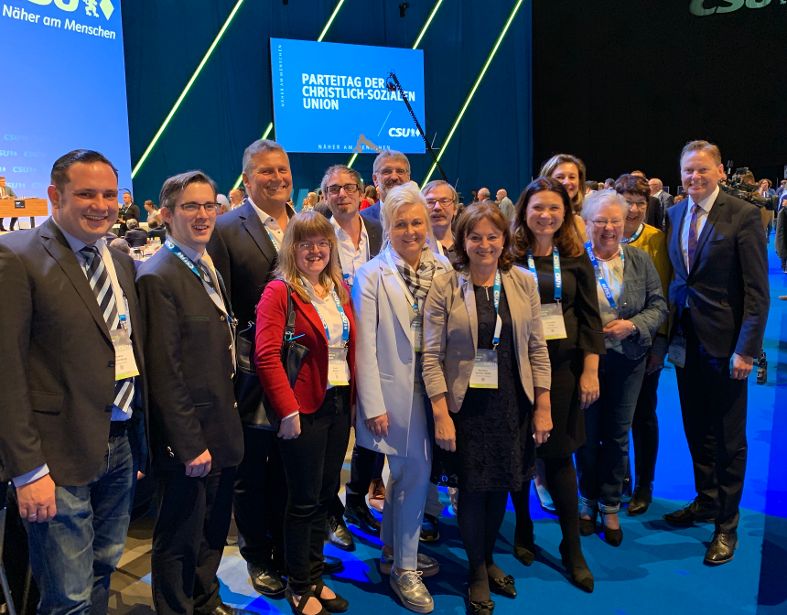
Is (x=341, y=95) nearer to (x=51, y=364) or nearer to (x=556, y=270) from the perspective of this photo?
(x=556, y=270)

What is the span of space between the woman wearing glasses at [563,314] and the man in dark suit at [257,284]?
3.23 feet

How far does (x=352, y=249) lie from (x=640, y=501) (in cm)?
189

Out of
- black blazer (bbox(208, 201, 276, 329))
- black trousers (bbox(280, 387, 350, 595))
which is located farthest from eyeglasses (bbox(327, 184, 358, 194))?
black trousers (bbox(280, 387, 350, 595))

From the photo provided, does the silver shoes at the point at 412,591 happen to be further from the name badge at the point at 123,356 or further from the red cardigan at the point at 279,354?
the name badge at the point at 123,356

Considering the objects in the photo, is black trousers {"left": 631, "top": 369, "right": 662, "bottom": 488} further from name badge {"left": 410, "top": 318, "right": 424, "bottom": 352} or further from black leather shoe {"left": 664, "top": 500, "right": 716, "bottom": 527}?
name badge {"left": 410, "top": 318, "right": 424, "bottom": 352}

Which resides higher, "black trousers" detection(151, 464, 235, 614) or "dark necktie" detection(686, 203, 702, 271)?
"dark necktie" detection(686, 203, 702, 271)

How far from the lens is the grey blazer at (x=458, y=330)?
2229 millimetres

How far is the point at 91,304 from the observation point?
1.65 m

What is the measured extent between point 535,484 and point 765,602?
3.80 feet

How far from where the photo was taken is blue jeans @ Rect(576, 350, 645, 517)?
2777 millimetres

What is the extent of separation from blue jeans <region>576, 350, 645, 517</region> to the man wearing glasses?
1.02 meters

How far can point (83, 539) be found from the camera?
1683 mm

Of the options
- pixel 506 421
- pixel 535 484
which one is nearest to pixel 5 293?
pixel 506 421

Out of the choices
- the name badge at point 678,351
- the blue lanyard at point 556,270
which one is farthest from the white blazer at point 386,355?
the name badge at point 678,351
